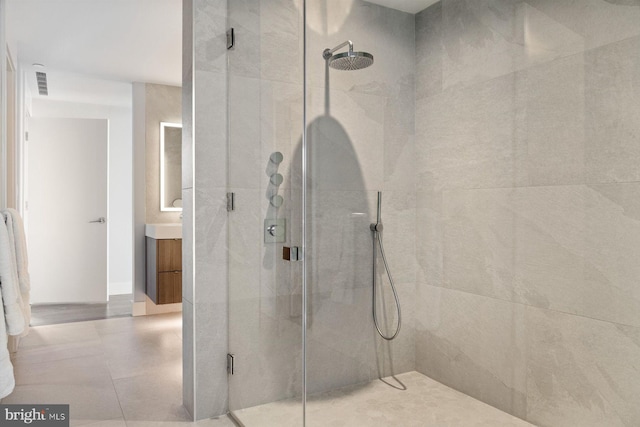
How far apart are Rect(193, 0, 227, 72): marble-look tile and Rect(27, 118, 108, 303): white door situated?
3677 millimetres

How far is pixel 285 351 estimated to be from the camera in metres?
1.85

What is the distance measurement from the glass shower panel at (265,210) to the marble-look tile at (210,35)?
0.05m

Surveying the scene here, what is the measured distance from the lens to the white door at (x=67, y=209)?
208 inches

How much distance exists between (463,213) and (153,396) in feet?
7.49

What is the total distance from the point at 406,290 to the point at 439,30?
677 mm

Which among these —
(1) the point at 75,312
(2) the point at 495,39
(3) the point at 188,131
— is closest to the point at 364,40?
(2) the point at 495,39

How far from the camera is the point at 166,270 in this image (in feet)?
15.1

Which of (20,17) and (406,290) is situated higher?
(20,17)

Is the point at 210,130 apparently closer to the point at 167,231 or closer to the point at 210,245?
the point at 210,245

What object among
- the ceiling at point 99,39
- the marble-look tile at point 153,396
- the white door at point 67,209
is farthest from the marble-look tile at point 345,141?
the white door at point 67,209

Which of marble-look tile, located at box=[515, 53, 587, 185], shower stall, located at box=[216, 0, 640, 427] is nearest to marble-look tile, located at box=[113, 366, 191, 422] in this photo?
shower stall, located at box=[216, 0, 640, 427]

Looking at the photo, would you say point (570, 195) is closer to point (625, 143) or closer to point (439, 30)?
point (625, 143)

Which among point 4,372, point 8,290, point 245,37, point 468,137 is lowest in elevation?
point 4,372

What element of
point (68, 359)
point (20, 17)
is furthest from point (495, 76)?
point (20, 17)
